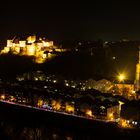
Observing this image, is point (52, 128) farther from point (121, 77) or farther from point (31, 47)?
point (31, 47)

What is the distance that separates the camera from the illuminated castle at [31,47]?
39603 millimetres

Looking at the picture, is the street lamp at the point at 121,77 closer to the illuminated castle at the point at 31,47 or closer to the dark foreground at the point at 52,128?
the dark foreground at the point at 52,128

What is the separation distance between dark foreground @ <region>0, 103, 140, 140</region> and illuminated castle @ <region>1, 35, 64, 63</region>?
14.7m

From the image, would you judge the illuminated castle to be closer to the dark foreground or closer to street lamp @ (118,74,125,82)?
street lamp @ (118,74,125,82)

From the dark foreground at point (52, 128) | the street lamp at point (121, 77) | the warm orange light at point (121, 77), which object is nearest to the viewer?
the dark foreground at point (52, 128)

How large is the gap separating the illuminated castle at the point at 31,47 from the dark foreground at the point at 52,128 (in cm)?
1466

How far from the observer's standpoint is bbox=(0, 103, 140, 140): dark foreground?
20.9 meters

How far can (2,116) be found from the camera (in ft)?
80.6

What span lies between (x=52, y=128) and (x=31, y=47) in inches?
759

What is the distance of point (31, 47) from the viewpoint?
1598 inches

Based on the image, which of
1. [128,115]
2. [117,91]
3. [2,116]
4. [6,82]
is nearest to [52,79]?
[6,82]

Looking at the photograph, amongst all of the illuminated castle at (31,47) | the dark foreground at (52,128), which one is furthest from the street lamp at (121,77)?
the illuminated castle at (31,47)

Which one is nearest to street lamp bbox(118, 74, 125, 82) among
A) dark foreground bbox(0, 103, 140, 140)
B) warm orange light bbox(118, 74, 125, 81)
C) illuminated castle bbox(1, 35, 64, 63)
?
warm orange light bbox(118, 74, 125, 81)

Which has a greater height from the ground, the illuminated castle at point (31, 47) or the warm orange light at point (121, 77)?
the illuminated castle at point (31, 47)
